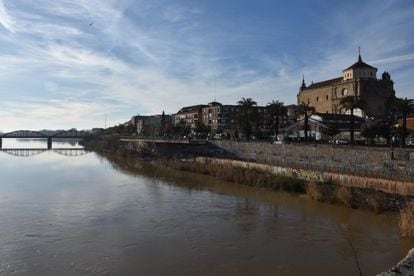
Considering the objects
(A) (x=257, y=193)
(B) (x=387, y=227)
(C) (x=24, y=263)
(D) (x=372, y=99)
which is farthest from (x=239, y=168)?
(D) (x=372, y=99)

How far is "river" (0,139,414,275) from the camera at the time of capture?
59.4ft

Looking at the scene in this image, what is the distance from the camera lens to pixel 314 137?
69.4 m

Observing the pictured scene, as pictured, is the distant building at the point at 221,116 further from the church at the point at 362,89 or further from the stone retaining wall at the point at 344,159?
the stone retaining wall at the point at 344,159

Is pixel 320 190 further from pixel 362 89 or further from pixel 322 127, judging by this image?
pixel 362 89

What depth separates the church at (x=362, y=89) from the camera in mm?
92562

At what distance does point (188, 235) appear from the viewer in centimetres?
2272

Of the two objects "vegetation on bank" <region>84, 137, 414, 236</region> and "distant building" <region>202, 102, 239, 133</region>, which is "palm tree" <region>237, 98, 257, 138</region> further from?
"distant building" <region>202, 102, 239, 133</region>

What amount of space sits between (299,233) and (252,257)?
205 inches

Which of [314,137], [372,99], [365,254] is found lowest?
[365,254]

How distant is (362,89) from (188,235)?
78805mm

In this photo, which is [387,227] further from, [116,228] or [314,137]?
[314,137]

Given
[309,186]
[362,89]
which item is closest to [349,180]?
[309,186]

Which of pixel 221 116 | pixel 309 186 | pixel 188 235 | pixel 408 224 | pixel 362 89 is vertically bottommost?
pixel 188 235

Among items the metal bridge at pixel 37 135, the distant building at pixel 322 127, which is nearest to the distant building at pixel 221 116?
the metal bridge at pixel 37 135
